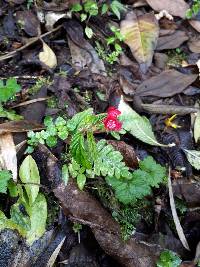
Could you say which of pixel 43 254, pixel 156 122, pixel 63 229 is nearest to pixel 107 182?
pixel 63 229

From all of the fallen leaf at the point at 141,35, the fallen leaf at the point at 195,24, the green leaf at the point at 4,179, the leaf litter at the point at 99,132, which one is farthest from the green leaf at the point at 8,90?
the fallen leaf at the point at 195,24

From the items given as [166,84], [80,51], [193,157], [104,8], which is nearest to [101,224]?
[193,157]

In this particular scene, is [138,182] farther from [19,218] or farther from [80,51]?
[80,51]

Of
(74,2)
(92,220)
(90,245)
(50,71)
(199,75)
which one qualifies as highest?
(74,2)

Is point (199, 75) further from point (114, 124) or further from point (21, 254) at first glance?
point (21, 254)

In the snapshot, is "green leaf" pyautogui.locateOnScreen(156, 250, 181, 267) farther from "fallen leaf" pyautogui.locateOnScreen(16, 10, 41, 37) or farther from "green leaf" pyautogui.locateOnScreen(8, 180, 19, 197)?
"fallen leaf" pyautogui.locateOnScreen(16, 10, 41, 37)

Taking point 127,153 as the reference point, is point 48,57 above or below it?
above

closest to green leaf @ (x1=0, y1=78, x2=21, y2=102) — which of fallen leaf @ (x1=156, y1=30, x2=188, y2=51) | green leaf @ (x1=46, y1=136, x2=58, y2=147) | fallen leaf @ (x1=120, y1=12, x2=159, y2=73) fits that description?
green leaf @ (x1=46, y1=136, x2=58, y2=147)
